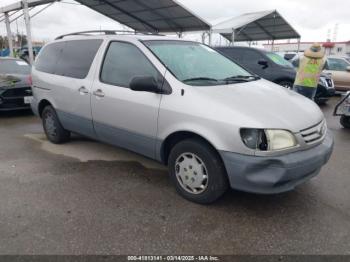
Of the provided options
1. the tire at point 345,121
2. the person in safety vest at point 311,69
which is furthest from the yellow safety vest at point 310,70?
the tire at point 345,121

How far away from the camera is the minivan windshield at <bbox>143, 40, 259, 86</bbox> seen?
3.57 metres

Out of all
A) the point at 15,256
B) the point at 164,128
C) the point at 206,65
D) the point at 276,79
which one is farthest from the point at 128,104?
the point at 276,79

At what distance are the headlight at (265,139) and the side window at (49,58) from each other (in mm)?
3510

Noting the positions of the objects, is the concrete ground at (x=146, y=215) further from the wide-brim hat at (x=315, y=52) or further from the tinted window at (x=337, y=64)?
the tinted window at (x=337, y=64)

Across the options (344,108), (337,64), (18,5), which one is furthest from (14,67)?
(337,64)

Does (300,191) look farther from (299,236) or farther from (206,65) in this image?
(206,65)

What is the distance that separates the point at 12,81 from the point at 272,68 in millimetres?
6911

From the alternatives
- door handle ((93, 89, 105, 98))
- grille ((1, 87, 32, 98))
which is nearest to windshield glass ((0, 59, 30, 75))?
grille ((1, 87, 32, 98))

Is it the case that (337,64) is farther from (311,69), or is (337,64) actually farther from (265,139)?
(265,139)

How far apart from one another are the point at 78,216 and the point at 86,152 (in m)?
2.06

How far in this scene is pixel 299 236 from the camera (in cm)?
282

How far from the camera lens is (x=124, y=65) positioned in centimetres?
395

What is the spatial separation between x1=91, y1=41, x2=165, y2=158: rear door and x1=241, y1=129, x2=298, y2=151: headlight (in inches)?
42.0

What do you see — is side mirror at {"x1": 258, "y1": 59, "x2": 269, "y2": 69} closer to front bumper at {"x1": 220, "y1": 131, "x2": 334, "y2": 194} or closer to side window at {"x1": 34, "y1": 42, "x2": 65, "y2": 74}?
side window at {"x1": 34, "y1": 42, "x2": 65, "y2": 74}
